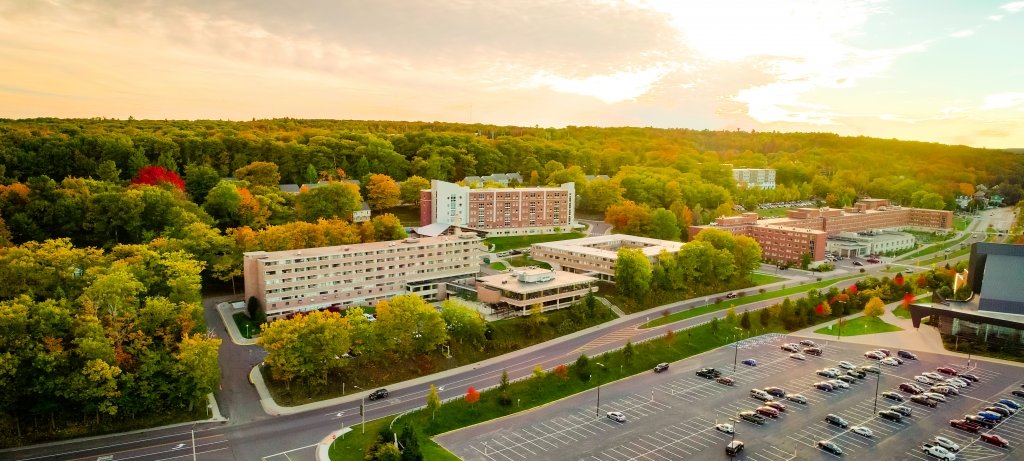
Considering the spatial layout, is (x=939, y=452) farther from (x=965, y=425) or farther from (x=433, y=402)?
(x=433, y=402)

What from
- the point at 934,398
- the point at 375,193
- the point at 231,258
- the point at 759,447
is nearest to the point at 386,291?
the point at 231,258

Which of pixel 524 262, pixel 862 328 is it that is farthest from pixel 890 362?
pixel 524 262

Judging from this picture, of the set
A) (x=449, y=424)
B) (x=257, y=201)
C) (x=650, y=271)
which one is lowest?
(x=449, y=424)

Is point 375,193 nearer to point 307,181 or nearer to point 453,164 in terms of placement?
point 307,181

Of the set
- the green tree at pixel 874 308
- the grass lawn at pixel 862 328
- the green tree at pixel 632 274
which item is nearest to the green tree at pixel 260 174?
the green tree at pixel 632 274

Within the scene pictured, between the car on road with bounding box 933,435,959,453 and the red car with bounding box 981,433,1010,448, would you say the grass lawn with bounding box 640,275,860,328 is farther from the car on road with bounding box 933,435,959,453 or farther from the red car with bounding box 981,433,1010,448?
the red car with bounding box 981,433,1010,448
